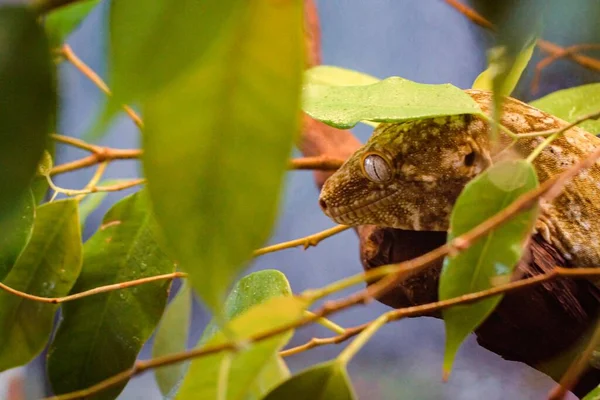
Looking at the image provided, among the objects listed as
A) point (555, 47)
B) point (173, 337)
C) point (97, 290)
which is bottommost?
point (173, 337)

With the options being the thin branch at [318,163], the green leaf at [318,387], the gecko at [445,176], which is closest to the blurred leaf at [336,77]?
the thin branch at [318,163]

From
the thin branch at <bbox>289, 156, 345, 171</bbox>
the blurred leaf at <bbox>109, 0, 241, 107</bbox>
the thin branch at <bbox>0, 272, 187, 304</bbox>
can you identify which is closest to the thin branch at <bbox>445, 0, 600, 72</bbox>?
the blurred leaf at <bbox>109, 0, 241, 107</bbox>

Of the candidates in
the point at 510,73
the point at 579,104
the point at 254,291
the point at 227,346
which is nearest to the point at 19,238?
the point at 254,291

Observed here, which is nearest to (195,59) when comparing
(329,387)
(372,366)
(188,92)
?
(188,92)

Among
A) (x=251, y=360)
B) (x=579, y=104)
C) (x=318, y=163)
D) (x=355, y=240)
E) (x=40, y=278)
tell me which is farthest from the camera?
(x=355, y=240)

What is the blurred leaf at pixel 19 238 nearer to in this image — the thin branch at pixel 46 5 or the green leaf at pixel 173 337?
the green leaf at pixel 173 337

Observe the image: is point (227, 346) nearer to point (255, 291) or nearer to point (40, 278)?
point (255, 291)
